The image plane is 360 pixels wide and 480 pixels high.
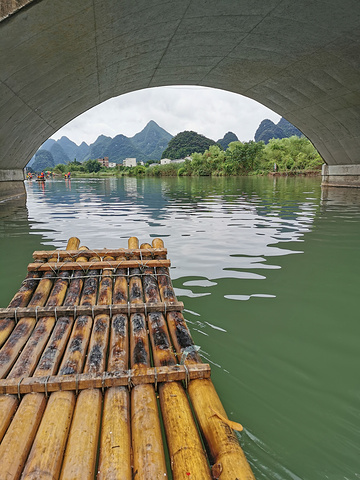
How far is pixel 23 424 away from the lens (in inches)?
84.4

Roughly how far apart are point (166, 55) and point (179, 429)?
1398 centimetres

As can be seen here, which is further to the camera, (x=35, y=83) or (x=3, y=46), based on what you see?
(x=35, y=83)

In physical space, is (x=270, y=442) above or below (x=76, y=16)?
below

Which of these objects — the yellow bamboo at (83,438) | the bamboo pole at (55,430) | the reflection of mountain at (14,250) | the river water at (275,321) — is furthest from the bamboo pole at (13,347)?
the river water at (275,321)

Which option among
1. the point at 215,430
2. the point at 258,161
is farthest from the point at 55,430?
the point at 258,161

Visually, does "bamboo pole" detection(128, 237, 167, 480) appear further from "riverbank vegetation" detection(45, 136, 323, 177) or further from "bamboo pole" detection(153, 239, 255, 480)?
"riverbank vegetation" detection(45, 136, 323, 177)

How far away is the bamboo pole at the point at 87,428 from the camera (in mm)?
1855

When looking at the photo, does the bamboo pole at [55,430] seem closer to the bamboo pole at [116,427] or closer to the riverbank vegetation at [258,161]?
the bamboo pole at [116,427]

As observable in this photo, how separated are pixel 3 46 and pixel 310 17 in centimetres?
933

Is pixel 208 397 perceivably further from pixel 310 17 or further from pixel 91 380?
pixel 310 17

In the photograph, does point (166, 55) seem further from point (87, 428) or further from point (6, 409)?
point (87, 428)

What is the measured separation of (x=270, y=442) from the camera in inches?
91.9

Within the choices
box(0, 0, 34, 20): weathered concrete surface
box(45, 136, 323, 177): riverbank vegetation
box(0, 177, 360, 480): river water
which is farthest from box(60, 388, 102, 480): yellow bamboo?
box(45, 136, 323, 177): riverbank vegetation

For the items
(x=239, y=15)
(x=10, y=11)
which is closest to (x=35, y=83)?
(x=10, y=11)
